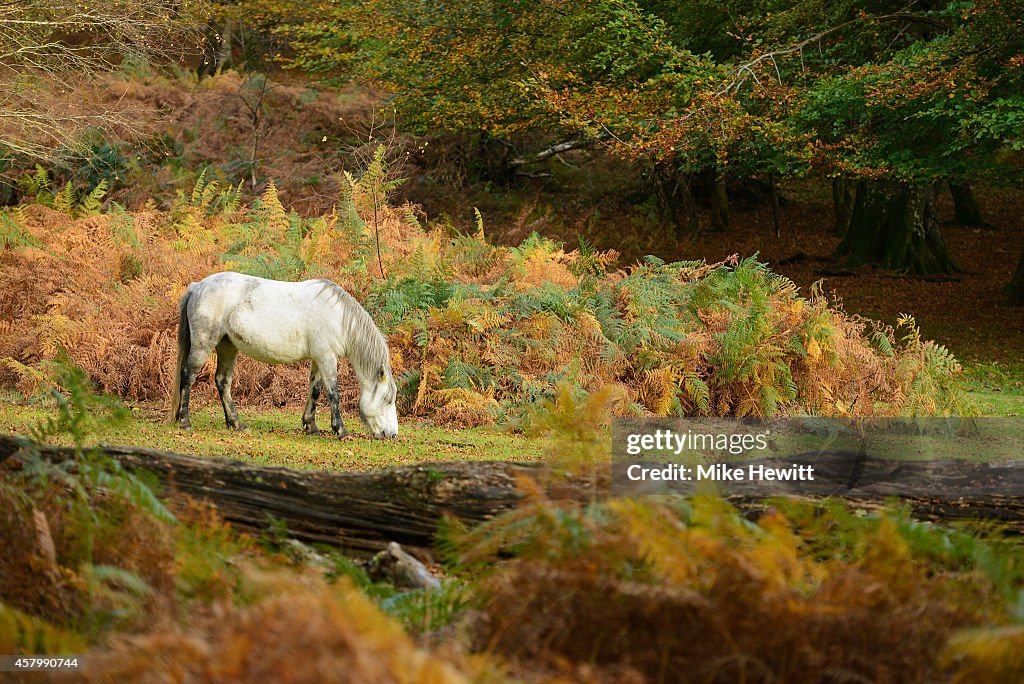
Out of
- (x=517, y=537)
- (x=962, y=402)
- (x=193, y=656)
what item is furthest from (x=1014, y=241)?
(x=193, y=656)

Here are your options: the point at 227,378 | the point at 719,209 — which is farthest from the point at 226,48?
the point at 227,378

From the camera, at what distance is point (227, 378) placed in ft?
30.8

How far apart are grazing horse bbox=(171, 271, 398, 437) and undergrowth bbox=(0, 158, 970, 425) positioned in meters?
1.85

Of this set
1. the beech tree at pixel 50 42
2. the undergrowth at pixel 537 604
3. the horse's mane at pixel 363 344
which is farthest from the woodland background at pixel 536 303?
the horse's mane at pixel 363 344

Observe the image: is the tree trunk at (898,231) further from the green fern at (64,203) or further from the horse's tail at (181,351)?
the horse's tail at (181,351)

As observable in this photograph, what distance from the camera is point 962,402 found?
12.0 meters

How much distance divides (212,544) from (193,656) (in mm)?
1304

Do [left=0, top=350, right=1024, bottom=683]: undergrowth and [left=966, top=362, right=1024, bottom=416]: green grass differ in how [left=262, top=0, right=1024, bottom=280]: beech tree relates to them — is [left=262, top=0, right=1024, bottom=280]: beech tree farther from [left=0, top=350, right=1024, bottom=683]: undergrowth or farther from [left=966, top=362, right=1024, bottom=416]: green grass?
[left=0, top=350, right=1024, bottom=683]: undergrowth

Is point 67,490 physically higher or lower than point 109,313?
lower

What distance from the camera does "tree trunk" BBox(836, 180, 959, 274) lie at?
72.0 ft

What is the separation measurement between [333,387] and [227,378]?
104 cm

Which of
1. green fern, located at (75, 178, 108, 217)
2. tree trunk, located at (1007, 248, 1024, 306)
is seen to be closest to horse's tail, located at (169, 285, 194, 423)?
green fern, located at (75, 178, 108, 217)

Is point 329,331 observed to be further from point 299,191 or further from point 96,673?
point 299,191

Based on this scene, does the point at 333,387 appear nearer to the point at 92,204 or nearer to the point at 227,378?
the point at 227,378
